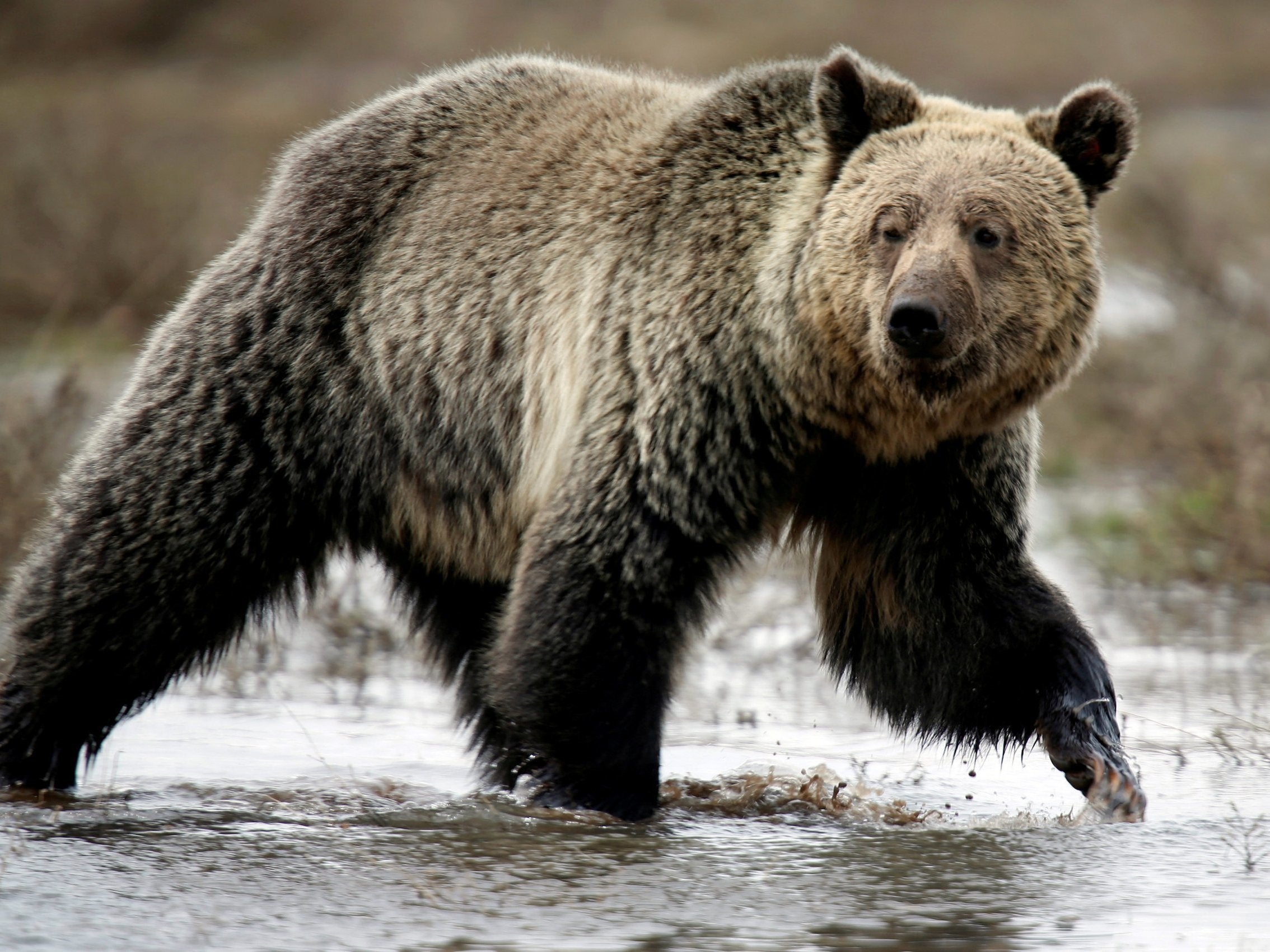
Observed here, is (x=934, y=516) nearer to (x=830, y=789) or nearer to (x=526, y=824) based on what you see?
(x=830, y=789)

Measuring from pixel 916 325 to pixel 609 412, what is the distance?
0.96 metres

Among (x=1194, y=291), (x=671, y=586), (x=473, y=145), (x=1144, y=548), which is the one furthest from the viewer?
(x=1194, y=291)

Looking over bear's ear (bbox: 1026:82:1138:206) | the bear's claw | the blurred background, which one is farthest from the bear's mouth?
the blurred background

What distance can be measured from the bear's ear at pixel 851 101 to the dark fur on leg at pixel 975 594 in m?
0.87

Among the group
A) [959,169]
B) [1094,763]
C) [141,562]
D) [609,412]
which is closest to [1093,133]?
[959,169]

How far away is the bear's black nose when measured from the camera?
449 cm

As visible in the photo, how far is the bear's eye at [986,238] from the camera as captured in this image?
4762mm

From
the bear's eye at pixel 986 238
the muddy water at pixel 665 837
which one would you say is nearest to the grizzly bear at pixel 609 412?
the bear's eye at pixel 986 238

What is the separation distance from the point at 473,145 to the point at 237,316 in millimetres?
931

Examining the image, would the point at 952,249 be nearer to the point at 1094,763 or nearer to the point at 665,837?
the point at 1094,763

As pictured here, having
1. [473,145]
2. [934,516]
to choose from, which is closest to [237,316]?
[473,145]

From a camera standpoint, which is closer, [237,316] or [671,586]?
[671,586]

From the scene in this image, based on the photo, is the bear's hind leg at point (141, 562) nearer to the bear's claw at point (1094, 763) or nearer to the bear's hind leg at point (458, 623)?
the bear's hind leg at point (458, 623)

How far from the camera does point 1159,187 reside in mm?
11906
